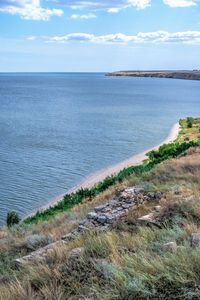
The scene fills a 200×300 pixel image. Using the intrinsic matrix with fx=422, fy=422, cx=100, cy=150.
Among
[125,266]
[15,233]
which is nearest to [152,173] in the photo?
[15,233]

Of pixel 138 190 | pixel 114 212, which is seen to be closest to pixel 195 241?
pixel 114 212

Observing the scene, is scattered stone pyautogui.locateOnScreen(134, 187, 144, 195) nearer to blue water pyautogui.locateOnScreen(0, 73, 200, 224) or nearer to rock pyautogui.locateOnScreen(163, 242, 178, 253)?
rock pyautogui.locateOnScreen(163, 242, 178, 253)

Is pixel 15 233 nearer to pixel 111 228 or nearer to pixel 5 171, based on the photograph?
pixel 111 228

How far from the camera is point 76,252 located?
6.89 m

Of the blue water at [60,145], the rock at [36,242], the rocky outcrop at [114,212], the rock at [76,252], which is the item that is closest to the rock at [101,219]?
the rocky outcrop at [114,212]


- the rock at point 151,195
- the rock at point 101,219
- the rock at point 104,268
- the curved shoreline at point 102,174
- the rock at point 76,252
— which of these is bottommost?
the curved shoreline at point 102,174

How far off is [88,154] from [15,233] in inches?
1105

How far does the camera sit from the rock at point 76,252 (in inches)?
265

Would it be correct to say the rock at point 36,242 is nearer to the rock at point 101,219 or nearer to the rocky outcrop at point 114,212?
the rocky outcrop at point 114,212

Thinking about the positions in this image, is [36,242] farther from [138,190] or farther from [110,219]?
[138,190]

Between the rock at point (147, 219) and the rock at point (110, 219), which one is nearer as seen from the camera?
the rock at point (147, 219)

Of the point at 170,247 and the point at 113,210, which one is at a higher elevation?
the point at 170,247

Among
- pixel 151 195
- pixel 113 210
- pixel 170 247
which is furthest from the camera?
pixel 151 195

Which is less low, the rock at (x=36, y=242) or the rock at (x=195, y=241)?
the rock at (x=195, y=241)
